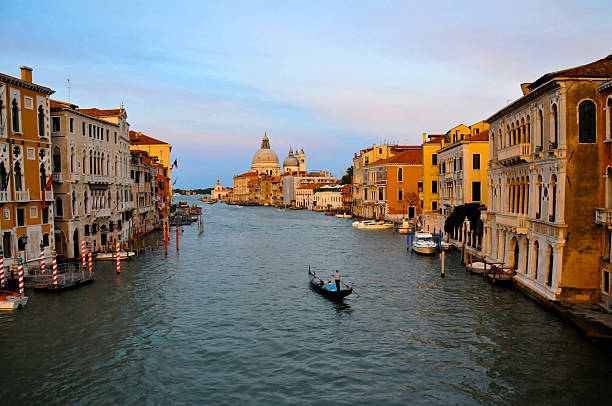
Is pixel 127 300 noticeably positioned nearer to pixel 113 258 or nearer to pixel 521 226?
pixel 113 258

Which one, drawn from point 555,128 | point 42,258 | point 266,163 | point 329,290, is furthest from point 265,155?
point 555,128

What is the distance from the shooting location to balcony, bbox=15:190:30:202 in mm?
22391

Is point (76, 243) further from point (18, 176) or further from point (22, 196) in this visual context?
point (18, 176)

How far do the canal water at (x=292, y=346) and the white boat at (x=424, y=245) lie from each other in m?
8.16

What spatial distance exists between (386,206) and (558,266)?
4832 cm

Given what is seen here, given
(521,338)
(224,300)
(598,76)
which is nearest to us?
(521,338)

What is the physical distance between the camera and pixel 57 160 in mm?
27328

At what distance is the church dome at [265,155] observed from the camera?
619 ft

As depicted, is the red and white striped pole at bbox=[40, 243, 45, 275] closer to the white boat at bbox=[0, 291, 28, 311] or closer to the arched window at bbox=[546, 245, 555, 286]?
the white boat at bbox=[0, 291, 28, 311]

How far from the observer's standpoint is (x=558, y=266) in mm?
16625

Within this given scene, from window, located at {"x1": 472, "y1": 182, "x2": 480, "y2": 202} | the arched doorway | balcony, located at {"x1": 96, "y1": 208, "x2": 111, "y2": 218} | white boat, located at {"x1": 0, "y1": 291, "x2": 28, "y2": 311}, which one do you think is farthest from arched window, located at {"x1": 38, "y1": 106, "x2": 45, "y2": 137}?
window, located at {"x1": 472, "y1": 182, "x2": 480, "y2": 202}

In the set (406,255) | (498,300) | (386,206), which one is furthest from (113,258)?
(386,206)

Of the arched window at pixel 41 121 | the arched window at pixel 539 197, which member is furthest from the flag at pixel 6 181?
the arched window at pixel 539 197

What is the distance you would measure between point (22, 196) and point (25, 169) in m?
1.32
